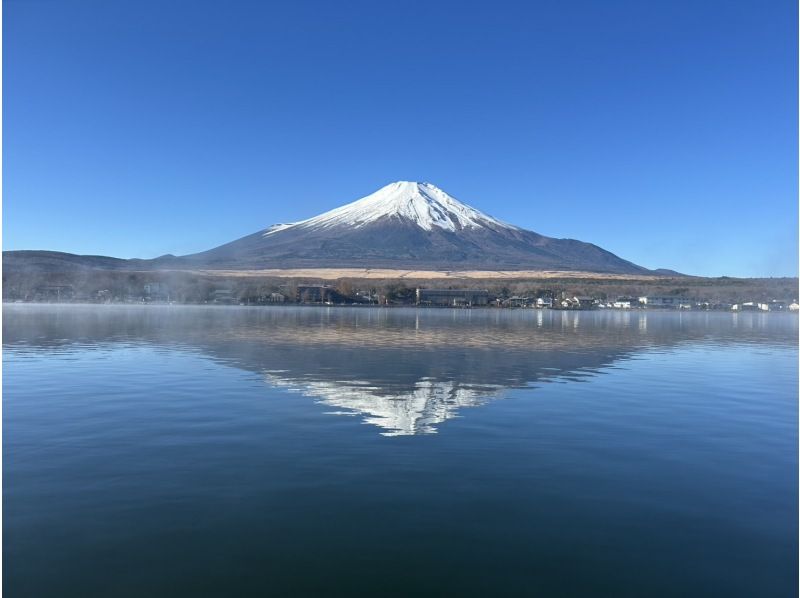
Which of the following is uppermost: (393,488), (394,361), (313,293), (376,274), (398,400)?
(376,274)

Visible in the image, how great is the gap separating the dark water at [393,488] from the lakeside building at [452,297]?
113536 millimetres

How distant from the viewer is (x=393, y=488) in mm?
8586

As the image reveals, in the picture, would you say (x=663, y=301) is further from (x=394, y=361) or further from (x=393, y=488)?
(x=393, y=488)

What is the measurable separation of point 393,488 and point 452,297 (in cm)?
12951

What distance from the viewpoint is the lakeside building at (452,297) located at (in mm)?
132750

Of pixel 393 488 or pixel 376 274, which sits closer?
pixel 393 488

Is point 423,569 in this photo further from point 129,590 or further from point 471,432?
point 471,432

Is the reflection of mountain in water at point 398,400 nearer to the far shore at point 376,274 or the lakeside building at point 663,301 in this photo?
the lakeside building at point 663,301

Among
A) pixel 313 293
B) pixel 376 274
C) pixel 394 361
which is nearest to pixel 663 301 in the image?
pixel 376 274

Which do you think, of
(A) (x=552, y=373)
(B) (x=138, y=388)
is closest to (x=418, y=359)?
(A) (x=552, y=373)

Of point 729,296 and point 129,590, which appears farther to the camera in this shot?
point 729,296

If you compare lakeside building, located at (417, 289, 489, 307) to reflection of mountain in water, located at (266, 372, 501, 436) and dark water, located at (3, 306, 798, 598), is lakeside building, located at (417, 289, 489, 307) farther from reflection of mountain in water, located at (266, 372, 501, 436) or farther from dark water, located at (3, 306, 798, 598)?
dark water, located at (3, 306, 798, 598)

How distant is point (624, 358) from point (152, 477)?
2394 centimetres

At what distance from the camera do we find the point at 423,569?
6223mm
